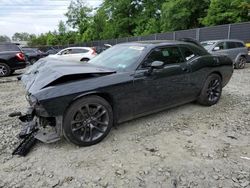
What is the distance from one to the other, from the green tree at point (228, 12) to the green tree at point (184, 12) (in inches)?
141

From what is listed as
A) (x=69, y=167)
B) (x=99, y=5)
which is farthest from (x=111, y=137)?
(x=99, y=5)

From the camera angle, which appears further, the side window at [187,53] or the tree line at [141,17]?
the tree line at [141,17]

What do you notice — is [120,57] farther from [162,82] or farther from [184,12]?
[184,12]

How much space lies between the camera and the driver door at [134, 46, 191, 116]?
157 inches

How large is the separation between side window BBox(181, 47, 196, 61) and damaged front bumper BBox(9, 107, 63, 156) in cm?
281

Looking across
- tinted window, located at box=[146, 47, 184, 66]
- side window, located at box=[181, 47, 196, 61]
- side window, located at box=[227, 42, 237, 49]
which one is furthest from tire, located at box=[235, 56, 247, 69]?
tinted window, located at box=[146, 47, 184, 66]

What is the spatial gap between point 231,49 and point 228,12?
11.8 m

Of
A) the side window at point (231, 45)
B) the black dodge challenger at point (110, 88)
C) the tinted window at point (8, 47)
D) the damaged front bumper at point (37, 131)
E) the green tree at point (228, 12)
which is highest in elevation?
the green tree at point (228, 12)

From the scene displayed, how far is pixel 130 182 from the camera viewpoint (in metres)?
2.74

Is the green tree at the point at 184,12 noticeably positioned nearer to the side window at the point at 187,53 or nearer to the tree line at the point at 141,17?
the tree line at the point at 141,17

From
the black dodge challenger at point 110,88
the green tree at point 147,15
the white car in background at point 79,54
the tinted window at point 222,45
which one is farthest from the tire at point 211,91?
the green tree at point 147,15

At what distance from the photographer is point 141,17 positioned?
37906 millimetres

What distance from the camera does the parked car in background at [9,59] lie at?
1089cm

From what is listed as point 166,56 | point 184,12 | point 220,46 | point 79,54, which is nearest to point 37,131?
point 166,56
